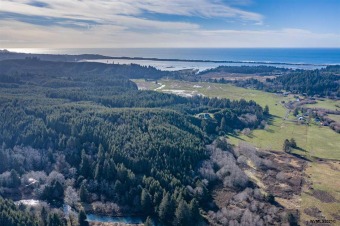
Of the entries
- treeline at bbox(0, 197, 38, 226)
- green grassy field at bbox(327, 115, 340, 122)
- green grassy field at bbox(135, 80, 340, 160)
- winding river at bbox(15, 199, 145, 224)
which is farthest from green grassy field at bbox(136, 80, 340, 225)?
treeline at bbox(0, 197, 38, 226)

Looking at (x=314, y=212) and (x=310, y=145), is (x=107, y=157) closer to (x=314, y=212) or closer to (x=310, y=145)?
(x=314, y=212)

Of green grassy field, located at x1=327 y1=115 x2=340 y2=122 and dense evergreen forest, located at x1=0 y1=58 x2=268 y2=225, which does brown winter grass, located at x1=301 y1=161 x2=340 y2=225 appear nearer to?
dense evergreen forest, located at x1=0 y1=58 x2=268 y2=225

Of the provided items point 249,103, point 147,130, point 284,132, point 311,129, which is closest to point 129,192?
point 147,130

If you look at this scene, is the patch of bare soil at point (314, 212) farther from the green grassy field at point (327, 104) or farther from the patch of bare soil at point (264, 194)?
the green grassy field at point (327, 104)

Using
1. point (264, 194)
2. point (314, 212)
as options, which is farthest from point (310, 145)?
point (314, 212)

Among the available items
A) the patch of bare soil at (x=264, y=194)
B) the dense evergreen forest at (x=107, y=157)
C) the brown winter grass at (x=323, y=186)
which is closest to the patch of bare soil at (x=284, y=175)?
the patch of bare soil at (x=264, y=194)

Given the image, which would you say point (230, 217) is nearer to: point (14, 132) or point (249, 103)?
point (14, 132)
